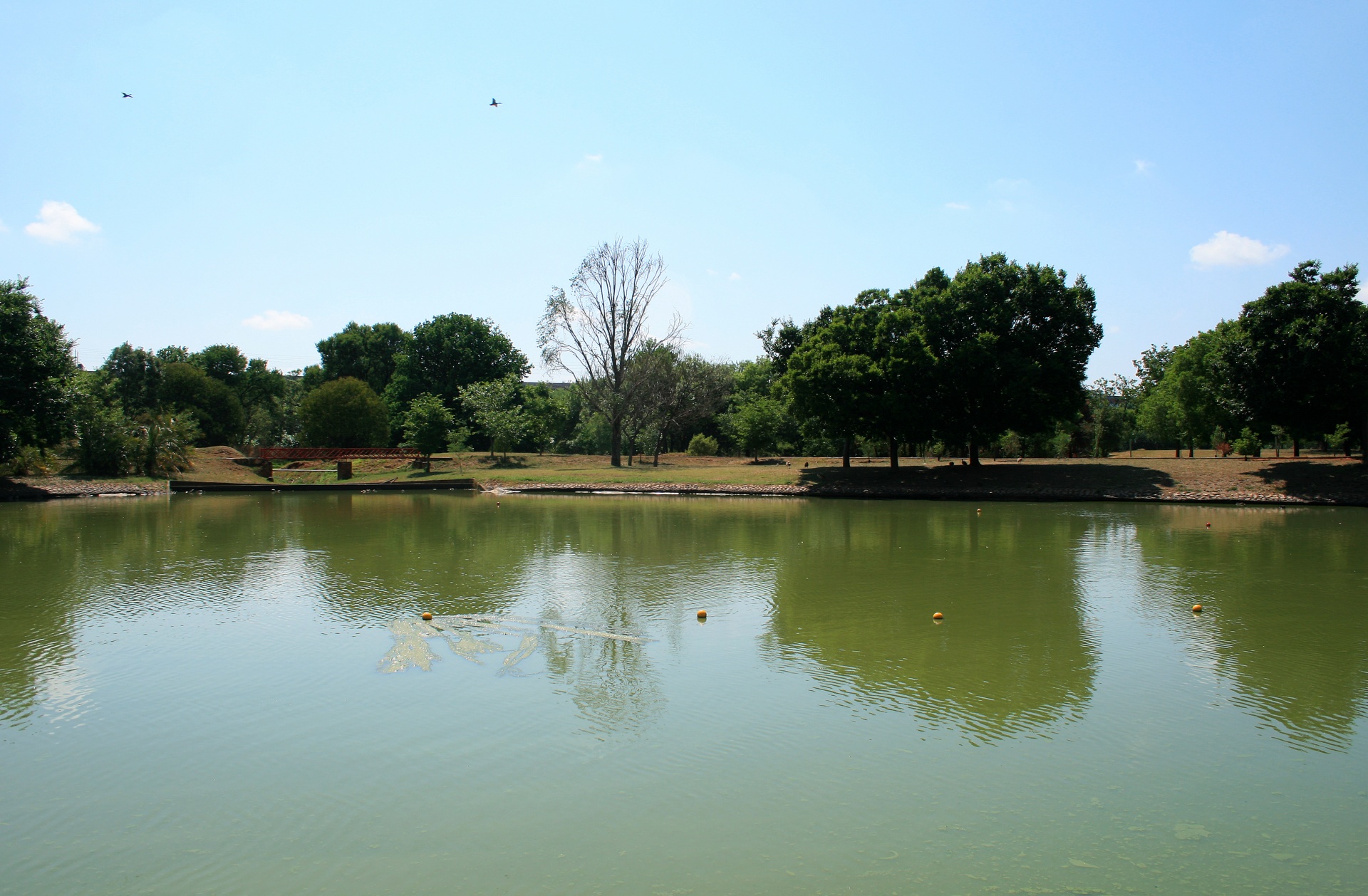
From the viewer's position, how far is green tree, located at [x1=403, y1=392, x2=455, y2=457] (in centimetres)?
4662

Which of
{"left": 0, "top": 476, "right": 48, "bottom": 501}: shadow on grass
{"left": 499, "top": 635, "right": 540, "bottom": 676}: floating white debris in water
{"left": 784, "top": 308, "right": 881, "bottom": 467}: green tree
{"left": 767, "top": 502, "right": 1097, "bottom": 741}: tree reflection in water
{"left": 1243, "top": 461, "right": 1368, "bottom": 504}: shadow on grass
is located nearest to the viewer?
{"left": 767, "top": 502, "right": 1097, "bottom": 741}: tree reflection in water

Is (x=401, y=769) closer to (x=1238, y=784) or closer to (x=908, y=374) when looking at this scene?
(x=1238, y=784)

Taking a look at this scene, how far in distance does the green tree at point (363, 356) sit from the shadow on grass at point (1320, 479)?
212 feet

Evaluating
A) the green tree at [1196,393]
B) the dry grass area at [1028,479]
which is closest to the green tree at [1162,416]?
the green tree at [1196,393]

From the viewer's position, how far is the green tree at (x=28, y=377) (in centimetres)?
3362

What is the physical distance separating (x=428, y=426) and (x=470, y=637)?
38.4 m

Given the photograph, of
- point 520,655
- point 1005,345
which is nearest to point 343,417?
point 1005,345

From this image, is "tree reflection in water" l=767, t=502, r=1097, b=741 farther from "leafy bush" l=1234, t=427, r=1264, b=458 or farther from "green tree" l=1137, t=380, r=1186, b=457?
"green tree" l=1137, t=380, r=1186, b=457

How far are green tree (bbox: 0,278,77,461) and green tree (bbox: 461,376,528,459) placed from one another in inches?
845

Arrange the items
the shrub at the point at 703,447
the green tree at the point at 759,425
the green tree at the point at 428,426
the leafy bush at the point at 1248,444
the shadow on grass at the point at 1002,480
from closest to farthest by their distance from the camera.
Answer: the shadow on grass at the point at 1002,480, the leafy bush at the point at 1248,444, the green tree at the point at 428,426, the green tree at the point at 759,425, the shrub at the point at 703,447

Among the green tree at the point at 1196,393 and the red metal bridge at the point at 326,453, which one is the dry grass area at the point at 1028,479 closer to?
the green tree at the point at 1196,393

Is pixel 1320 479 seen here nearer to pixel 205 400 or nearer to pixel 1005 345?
pixel 1005 345

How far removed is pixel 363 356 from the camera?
2990 inches

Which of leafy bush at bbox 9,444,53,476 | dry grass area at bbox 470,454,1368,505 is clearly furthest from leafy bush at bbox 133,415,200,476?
dry grass area at bbox 470,454,1368,505
